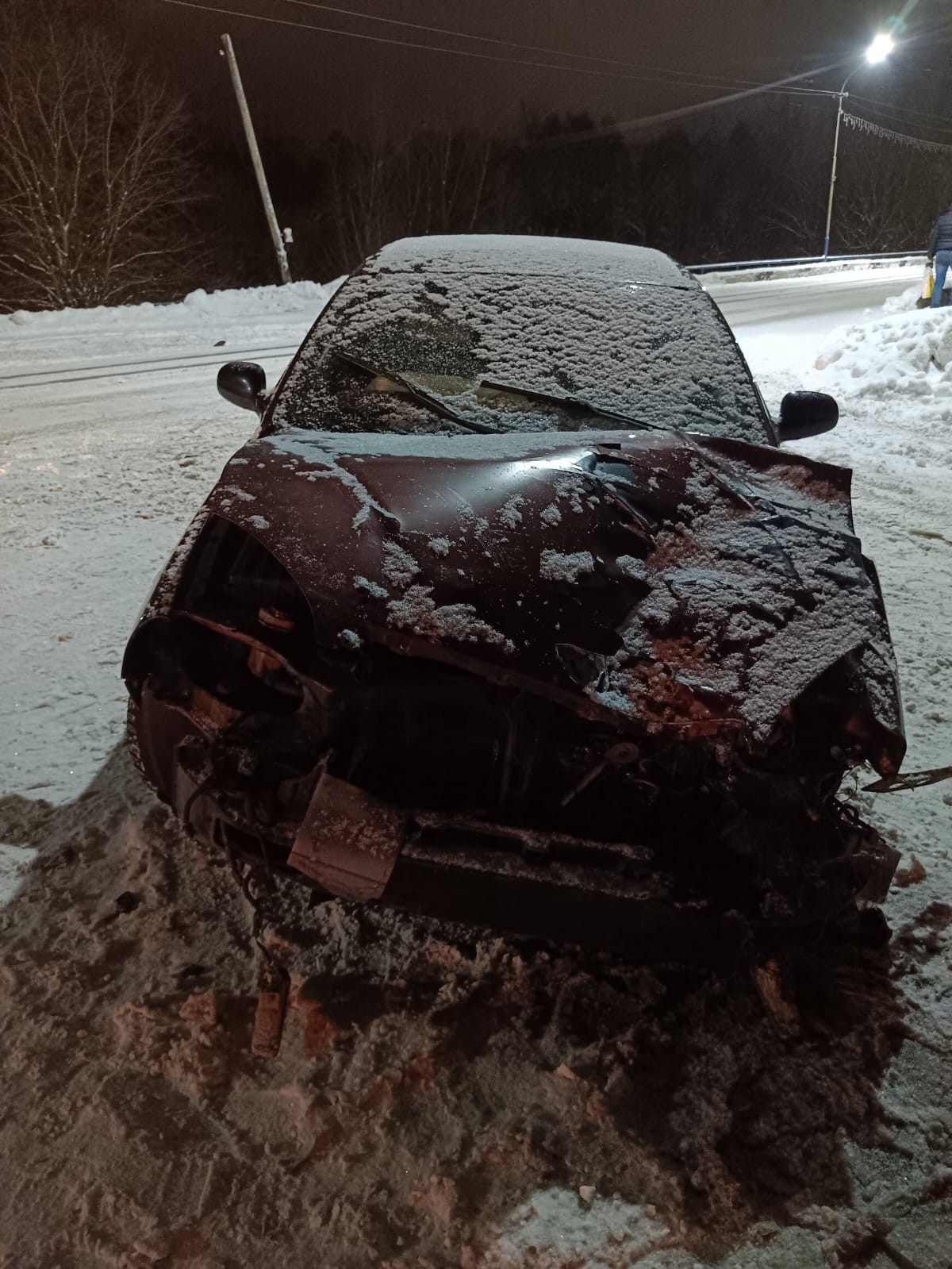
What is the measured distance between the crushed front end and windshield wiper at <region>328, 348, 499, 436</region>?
55 cm

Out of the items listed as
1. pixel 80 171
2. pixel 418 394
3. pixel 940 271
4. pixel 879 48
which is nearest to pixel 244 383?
pixel 418 394

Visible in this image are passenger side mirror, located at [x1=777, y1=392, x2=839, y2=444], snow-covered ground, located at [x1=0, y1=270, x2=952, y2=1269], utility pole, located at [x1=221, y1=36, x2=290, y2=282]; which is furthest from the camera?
utility pole, located at [x1=221, y1=36, x2=290, y2=282]

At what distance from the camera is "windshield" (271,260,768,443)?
116 inches

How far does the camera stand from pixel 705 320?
341cm

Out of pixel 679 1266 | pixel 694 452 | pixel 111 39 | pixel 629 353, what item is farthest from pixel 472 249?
pixel 111 39

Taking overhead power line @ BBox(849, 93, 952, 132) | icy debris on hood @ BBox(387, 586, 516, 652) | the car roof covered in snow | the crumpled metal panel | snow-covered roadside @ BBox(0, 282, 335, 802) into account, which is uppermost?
overhead power line @ BBox(849, 93, 952, 132)

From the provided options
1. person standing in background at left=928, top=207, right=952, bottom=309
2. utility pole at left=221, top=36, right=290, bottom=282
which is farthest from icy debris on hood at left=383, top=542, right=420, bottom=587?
utility pole at left=221, top=36, right=290, bottom=282

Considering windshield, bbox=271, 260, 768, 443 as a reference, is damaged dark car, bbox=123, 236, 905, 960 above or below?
below

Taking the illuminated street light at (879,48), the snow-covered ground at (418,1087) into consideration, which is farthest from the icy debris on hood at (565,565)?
the illuminated street light at (879,48)

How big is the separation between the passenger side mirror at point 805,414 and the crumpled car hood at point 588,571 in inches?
37.4

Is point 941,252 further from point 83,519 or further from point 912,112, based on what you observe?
point 912,112

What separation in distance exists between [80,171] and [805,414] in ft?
74.6

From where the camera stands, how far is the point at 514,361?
3.11 metres

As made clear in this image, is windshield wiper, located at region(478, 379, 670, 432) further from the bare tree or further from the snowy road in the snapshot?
the bare tree
